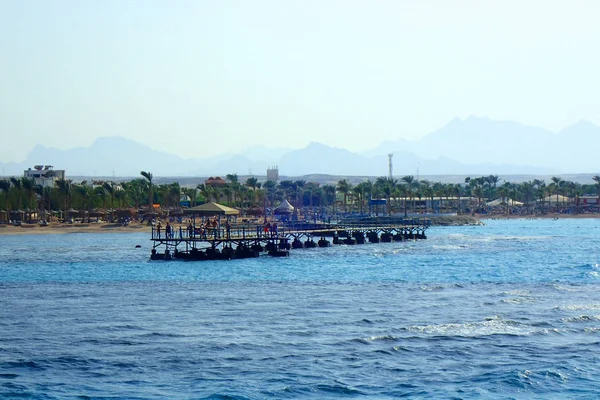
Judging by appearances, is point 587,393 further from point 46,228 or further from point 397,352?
point 46,228

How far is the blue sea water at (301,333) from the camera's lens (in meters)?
27.5

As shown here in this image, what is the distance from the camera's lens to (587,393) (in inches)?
1043

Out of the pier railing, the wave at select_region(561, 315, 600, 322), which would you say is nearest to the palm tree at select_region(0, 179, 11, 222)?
the pier railing

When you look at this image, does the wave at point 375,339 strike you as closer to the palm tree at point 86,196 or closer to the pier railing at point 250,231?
the pier railing at point 250,231

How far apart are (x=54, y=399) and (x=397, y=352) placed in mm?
11629

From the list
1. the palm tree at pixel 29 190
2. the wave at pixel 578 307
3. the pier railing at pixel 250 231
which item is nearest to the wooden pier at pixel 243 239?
the pier railing at pixel 250 231

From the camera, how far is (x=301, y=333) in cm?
3522

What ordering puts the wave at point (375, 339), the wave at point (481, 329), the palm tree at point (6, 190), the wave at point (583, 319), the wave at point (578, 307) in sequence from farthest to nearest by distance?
the palm tree at point (6, 190), the wave at point (578, 307), the wave at point (583, 319), the wave at point (481, 329), the wave at point (375, 339)

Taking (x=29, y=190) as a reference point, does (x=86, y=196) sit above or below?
below

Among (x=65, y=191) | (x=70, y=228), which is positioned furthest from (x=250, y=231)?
(x=65, y=191)

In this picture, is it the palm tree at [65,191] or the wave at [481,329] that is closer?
the wave at [481,329]

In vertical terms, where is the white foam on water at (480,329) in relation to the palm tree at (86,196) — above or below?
below

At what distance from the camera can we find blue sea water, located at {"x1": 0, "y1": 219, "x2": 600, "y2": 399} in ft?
90.3

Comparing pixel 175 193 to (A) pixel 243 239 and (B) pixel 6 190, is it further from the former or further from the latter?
(A) pixel 243 239
